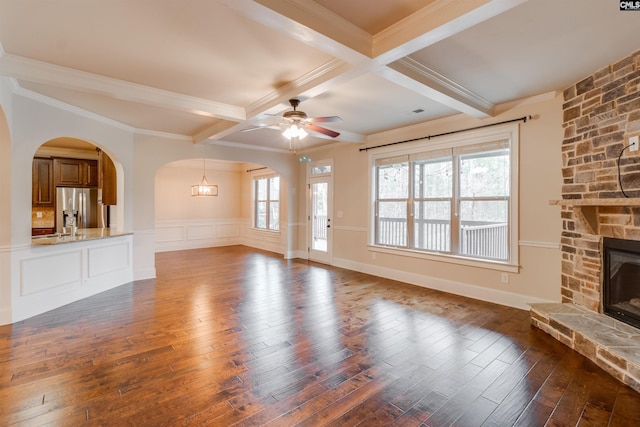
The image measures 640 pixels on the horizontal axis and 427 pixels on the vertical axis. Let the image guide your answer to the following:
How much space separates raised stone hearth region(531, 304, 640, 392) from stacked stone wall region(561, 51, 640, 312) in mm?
310

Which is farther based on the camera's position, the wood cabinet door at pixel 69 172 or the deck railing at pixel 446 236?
the wood cabinet door at pixel 69 172

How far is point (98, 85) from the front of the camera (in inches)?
127

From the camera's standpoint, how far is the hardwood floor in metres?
1.99

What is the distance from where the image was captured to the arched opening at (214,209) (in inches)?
343

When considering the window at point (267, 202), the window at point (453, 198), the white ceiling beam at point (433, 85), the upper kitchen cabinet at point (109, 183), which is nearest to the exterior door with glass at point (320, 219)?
the window at point (453, 198)

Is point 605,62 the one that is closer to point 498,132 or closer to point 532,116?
point 532,116

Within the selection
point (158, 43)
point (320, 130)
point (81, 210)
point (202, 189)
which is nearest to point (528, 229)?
point (320, 130)

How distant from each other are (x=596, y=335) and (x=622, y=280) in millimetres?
755

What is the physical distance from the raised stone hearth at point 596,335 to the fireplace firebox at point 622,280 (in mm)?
109

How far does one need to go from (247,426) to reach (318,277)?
3.89 meters

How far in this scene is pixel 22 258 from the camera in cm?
361

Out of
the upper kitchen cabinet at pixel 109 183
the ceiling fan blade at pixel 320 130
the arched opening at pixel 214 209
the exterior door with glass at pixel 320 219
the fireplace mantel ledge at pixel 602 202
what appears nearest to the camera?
the fireplace mantel ledge at pixel 602 202

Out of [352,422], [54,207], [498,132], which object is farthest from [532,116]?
[54,207]

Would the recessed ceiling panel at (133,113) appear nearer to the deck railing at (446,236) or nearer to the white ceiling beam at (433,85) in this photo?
the white ceiling beam at (433,85)
